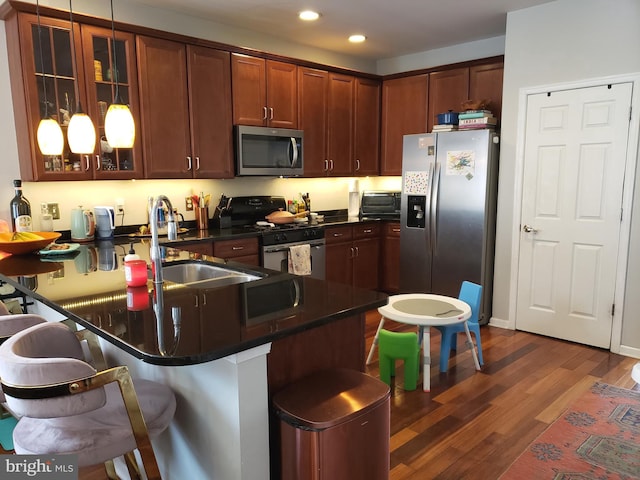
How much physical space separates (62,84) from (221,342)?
2.81 metres

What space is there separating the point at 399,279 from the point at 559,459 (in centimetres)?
275

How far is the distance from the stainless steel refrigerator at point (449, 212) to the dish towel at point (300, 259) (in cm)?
103

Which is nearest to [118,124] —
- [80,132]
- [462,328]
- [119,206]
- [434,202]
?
[80,132]

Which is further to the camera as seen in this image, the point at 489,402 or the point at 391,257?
the point at 391,257

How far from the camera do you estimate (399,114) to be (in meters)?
5.30

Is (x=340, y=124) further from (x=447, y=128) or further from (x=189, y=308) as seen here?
(x=189, y=308)

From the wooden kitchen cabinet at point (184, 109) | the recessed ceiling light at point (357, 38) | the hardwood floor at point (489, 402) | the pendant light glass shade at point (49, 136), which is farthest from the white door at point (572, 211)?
the pendant light glass shade at point (49, 136)

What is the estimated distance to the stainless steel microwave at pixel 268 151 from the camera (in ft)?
13.8

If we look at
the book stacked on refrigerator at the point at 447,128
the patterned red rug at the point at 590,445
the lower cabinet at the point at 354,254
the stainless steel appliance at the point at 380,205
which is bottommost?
the patterned red rug at the point at 590,445

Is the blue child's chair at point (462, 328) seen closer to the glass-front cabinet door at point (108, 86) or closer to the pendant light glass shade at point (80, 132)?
the pendant light glass shade at point (80, 132)

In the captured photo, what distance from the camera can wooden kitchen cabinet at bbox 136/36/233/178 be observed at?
364 cm

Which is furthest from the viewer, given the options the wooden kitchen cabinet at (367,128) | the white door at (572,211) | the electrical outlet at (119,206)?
the wooden kitchen cabinet at (367,128)

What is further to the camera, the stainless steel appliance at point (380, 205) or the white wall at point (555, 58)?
the stainless steel appliance at point (380, 205)

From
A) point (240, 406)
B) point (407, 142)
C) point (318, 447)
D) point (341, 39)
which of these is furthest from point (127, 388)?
point (341, 39)
